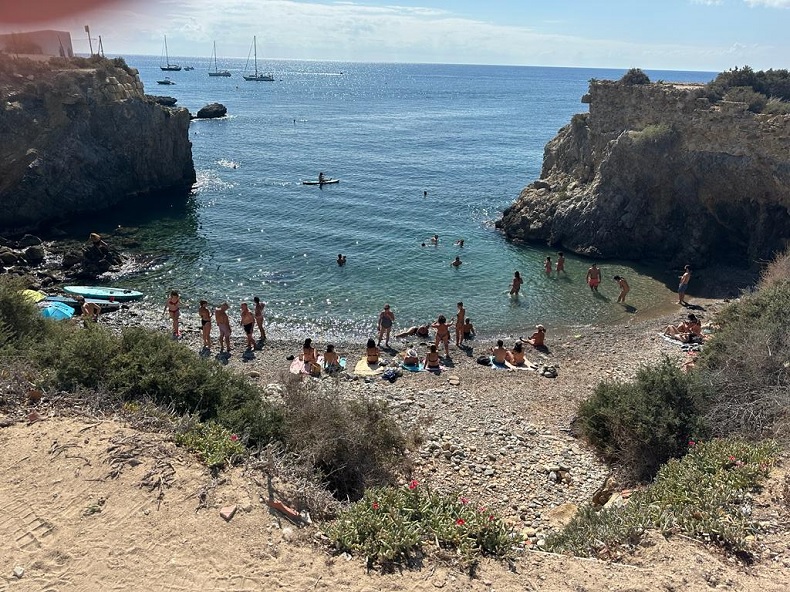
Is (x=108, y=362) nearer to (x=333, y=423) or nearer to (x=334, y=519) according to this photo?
(x=333, y=423)

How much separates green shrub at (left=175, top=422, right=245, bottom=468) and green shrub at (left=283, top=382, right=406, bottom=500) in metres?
1.09

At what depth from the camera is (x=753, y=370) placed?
1066 cm

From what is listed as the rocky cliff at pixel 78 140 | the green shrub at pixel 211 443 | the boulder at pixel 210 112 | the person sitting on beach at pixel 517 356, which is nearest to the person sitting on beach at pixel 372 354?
the person sitting on beach at pixel 517 356

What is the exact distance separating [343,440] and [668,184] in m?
24.2

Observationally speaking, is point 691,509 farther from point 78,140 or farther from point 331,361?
point 78,140

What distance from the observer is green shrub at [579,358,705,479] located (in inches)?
396

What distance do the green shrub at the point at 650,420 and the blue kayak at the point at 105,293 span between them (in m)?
18.7

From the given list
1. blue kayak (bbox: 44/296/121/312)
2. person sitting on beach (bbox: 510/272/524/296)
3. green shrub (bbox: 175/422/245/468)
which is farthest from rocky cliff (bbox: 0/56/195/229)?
green shrub (bbox: 175/422/245/468)

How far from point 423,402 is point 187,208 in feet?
90.5

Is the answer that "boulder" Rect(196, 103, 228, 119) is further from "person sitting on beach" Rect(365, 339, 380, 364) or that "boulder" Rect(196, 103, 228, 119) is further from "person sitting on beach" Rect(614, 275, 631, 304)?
"person sitting on beach" Rect(365, 339, 380, 364)

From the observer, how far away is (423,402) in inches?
579

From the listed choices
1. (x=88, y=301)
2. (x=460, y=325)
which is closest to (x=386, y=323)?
(x=460, y=325)

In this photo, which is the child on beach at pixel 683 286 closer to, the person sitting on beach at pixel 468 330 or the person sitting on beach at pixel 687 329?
the person sitting on beach at pixel 687 329

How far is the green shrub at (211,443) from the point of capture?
775cm
